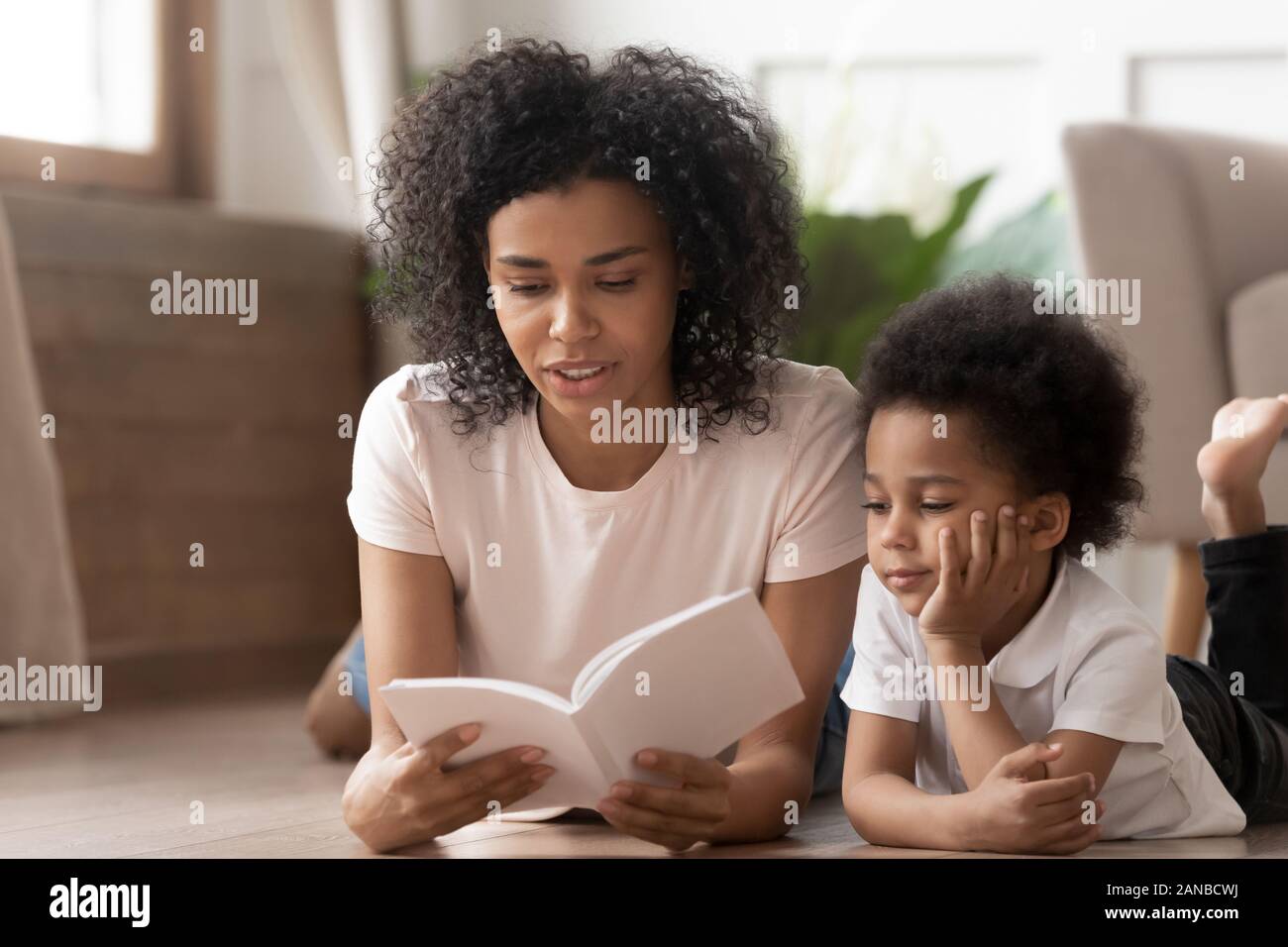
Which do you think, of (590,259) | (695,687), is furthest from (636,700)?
(590,259)

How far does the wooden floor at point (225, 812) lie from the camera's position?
1258 millimetres

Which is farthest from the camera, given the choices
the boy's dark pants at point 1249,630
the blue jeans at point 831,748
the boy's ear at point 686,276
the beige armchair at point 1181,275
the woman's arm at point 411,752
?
the beige armchair at point 1181,275

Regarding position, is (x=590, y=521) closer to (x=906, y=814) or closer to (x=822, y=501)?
(x=822, y=501)

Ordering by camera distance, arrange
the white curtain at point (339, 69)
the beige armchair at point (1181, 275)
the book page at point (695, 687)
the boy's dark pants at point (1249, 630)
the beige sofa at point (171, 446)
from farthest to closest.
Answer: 1. the white curtain at point (339, 69)
2. the beige sofa at point (171, 446)
3. the beige armchair at point (1181, 275)
4. the boy's dark pants at point (1249, 630)
5. the book page at point (695, 687)

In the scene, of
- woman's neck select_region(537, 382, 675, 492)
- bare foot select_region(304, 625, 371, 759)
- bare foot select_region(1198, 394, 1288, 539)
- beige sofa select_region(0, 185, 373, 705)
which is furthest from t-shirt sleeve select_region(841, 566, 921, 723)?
beige sofa select_region(0, 185, 373, 705)

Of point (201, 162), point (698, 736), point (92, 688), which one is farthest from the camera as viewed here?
point (201, 162)

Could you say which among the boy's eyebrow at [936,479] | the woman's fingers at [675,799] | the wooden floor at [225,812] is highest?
the boy's eyebrow at [936,479]

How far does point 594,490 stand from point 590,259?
0.24 m

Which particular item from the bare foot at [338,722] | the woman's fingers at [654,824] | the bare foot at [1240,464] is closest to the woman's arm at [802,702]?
the woman's fingers at [654,824]

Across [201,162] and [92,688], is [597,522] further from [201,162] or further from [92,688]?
[201,162]

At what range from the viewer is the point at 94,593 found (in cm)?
267

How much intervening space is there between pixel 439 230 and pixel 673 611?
0.41 m

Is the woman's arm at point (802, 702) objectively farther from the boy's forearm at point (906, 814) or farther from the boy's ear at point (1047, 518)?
the boy's ear at point (1047, 518)

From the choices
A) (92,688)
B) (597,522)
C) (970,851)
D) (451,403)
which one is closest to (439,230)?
(451,403)
